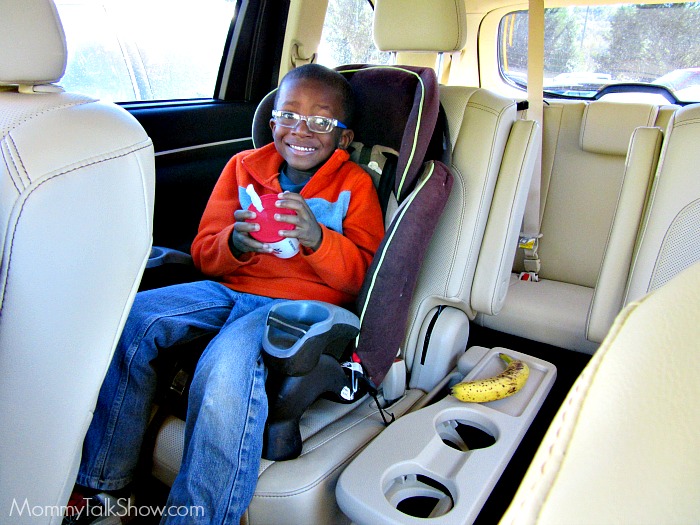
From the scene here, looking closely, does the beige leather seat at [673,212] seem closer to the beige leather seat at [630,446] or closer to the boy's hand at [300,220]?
the boy's hand at [300,220]

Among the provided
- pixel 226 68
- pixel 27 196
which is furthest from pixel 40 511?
pixel 226 68

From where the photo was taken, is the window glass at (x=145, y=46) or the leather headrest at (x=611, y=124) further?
the leather headrest at (x=611, y=124)

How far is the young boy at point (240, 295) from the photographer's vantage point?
1184 millimetres

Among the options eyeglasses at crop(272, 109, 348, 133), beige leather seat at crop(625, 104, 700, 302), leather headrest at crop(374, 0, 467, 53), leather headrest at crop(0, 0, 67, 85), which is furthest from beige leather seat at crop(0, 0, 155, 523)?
leather headrest at crop(374, 0, 467, 53)

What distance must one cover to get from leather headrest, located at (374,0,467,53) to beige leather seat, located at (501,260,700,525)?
181cm

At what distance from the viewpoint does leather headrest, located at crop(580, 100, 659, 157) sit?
222cm

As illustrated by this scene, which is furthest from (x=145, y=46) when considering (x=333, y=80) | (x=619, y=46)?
(x=619, y=46)

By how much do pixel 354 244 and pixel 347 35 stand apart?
1.62m

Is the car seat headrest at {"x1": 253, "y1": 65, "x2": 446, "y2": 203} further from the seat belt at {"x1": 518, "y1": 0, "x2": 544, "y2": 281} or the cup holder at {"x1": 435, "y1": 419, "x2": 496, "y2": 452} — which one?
the seat belt at {"x1": 518, "y1": 0, "x2": 544, "y2": 281}

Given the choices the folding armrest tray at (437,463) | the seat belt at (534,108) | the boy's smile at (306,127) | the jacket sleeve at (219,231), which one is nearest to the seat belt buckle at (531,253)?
the seat belt at (534,108)

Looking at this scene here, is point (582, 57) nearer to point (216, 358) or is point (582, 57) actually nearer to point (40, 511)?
point (216, 358)

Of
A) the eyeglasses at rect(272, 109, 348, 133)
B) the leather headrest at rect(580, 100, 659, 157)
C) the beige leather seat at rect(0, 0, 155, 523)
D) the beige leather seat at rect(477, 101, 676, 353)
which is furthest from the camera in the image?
the leather headrest at rect(580, 100, 659, 157)

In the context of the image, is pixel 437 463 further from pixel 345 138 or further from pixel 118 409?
pixel 345 138

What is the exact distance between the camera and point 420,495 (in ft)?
4.16
